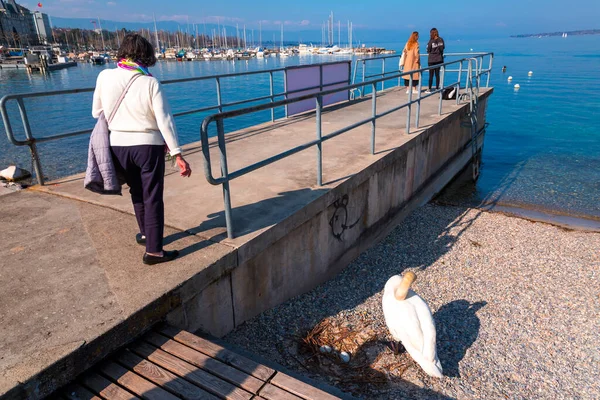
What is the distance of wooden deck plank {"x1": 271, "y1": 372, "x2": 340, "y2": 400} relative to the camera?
7.55ft

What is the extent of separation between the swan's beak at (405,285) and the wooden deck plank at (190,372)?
6.02 ft

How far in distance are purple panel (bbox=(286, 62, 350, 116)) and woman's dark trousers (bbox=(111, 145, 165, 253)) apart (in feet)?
18.3

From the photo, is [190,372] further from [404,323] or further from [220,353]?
[404,323]

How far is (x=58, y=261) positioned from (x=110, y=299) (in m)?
0.80

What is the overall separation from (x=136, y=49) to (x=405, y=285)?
9.21 ft

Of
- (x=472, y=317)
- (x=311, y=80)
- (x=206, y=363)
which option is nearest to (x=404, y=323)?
(x=472, y=317)

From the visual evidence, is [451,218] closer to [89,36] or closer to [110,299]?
[110,299]

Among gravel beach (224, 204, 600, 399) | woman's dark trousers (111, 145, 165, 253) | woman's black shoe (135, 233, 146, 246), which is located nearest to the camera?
woman's dark trousers (111, 145, 165, 253)

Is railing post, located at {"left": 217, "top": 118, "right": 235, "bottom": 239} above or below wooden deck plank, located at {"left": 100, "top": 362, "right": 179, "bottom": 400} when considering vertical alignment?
above

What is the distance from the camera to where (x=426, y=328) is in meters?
3.59

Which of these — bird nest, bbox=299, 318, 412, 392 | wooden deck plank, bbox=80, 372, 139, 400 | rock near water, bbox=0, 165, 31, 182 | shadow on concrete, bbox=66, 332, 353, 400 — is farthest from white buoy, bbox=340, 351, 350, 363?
rock near water, bbox=0, 165, 31, 182

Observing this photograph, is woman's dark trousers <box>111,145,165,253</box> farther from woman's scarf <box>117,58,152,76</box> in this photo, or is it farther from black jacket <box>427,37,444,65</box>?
black jacket <box>427,37,444,65</box>

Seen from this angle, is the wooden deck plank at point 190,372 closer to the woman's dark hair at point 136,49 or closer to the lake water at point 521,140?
the woman's dark hair at point 136,49

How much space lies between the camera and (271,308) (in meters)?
4.04
